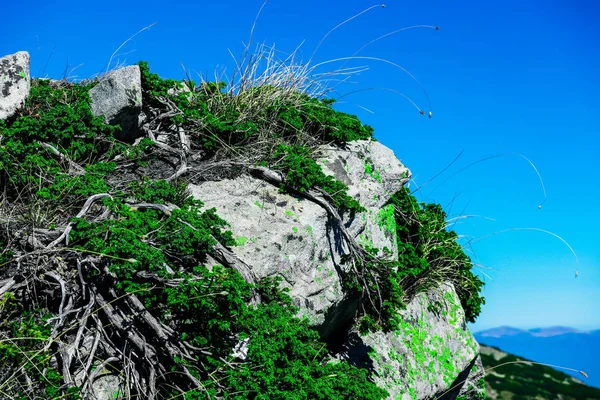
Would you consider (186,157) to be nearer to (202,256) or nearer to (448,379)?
(202,256)

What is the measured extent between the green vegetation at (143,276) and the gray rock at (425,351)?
48cm

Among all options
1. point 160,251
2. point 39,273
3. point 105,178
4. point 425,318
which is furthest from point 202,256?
point 425,318

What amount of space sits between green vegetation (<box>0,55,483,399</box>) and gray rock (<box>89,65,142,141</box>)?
6.4 inches

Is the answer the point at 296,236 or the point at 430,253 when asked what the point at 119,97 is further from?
the point at 430,253

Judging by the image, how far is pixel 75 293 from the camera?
451 cm

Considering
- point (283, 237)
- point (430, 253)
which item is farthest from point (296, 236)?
point (430, 253)

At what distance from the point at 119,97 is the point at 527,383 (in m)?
9.02

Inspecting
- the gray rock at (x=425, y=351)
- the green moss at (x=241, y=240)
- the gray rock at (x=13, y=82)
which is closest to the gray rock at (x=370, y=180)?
the gray rock at (x=425, y=351)

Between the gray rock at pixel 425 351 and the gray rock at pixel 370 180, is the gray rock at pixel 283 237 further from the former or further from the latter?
the gray rock at pixel 425 351

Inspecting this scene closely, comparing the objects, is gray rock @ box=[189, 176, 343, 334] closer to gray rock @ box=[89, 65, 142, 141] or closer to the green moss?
the green moss

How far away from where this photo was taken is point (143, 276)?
425 cm

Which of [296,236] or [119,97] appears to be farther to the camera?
[119,97]

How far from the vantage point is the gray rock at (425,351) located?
644 cm

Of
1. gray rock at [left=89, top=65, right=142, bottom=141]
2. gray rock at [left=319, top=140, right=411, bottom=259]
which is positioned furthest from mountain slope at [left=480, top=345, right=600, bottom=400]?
gray rock at [left=89, top=65, right=142, bottom=141]
